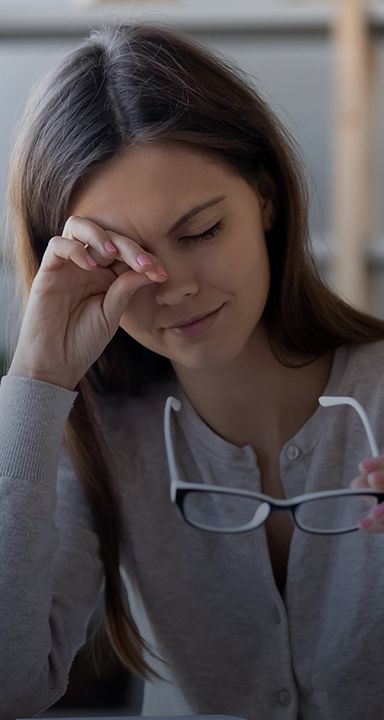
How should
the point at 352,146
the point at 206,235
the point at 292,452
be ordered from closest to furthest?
the point at 206,235
the point at 292,452
the point at 352,146

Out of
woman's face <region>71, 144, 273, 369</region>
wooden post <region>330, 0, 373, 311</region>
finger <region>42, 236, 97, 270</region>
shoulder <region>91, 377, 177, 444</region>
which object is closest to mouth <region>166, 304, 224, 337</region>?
woman's face <region>71, 144, 273, 369</region>

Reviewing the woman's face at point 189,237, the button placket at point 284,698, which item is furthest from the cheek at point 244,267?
the button placket at point 284,698

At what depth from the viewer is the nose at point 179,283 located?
1040 millimetres

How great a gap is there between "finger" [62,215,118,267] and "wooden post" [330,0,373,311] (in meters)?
1.98

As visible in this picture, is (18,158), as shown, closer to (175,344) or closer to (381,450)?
(175,344)

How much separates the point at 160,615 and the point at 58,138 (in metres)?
0.52

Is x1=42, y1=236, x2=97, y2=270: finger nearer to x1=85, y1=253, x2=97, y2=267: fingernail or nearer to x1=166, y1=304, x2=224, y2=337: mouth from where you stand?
x1=85, y1=253, x2=97, y2=267: fingernail

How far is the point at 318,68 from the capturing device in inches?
123

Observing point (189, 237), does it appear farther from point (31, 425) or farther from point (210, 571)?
point (210, 571)

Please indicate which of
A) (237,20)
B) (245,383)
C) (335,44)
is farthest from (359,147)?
(245,383)

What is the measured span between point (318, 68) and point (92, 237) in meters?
2.24

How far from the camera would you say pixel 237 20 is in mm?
3090

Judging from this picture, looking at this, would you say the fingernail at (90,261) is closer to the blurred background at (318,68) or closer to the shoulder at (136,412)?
the shoulder at (136,412)

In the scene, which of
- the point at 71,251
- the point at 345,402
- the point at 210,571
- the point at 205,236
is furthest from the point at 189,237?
the point at 210,571
